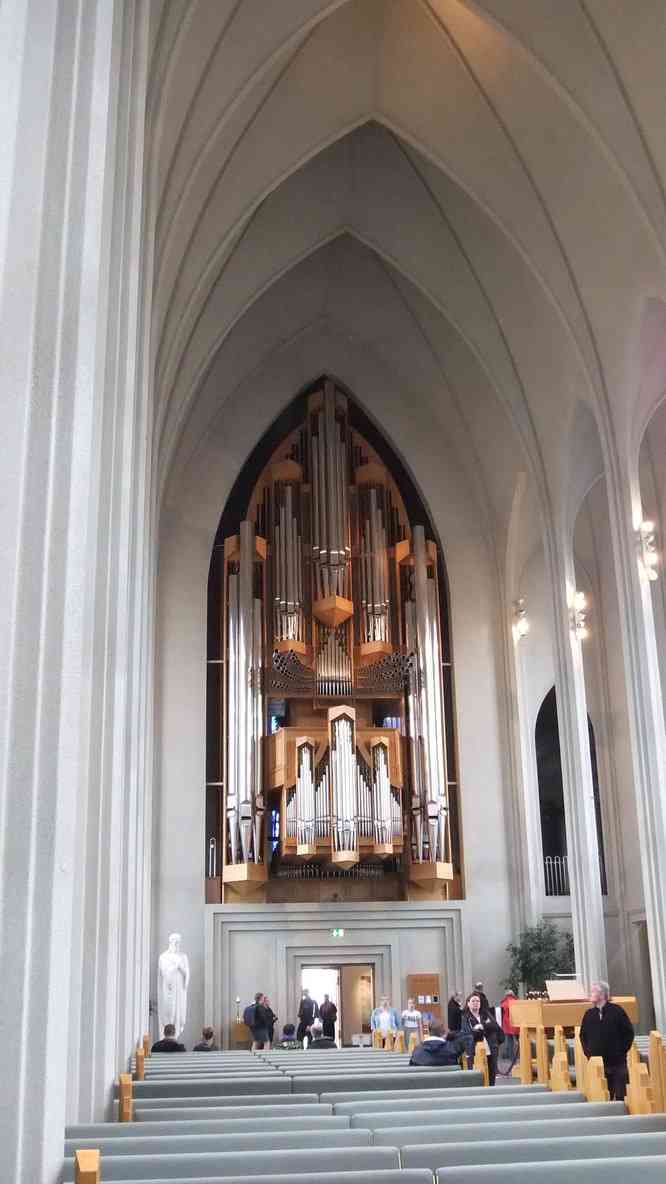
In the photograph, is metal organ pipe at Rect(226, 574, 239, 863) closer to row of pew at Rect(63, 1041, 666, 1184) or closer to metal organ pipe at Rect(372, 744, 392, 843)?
metal organ pipe at Rect(372, 744, 392, 843)

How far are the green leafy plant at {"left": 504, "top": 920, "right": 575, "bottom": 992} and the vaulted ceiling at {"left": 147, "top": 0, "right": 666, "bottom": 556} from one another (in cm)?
638

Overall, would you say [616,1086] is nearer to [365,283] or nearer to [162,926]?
[162,926]

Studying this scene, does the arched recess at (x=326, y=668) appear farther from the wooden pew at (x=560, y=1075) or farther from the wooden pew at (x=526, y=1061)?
the wooden pew at (x=560, y=1075)

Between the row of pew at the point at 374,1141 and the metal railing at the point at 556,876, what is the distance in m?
13.6

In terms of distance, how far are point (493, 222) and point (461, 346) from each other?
3.51m

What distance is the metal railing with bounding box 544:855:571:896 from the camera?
18.9 meters

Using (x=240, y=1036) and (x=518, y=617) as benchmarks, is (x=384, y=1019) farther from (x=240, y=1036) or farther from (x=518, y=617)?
(x=518, y=617)

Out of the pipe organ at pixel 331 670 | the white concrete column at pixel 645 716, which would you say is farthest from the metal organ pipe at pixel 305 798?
the white concrete column at pixel 645 716

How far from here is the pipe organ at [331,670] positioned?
17109mm

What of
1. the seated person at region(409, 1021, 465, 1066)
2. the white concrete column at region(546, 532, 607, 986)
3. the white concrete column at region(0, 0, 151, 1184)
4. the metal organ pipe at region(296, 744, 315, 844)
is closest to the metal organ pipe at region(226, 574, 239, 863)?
the metal organ pipe at region(296, 744, 315, 844)

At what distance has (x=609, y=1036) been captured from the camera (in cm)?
680

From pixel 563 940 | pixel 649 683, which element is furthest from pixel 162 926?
pixel 649 683

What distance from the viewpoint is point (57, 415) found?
120 inches

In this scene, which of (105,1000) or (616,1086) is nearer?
(105,1000)
